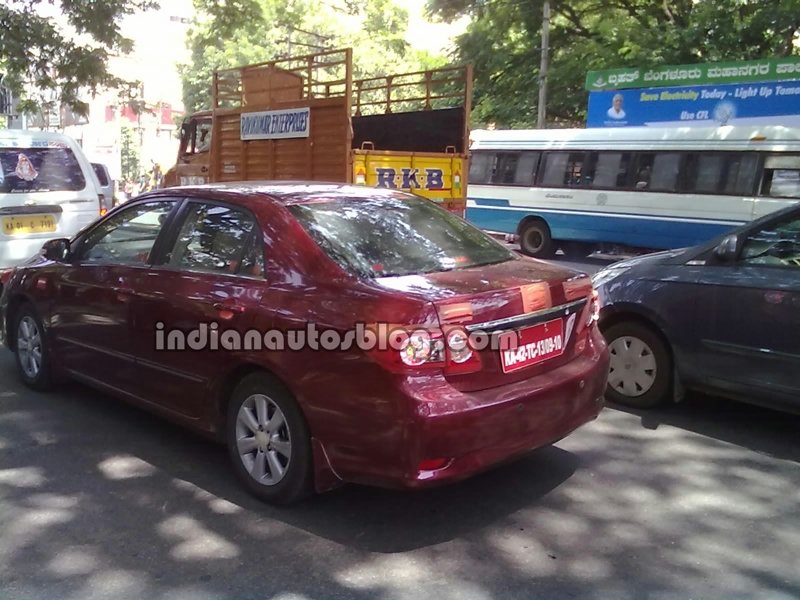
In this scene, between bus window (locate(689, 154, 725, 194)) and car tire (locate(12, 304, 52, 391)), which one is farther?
bus window (locate(689, 154, 725, 194))

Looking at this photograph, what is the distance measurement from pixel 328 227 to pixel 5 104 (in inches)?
516

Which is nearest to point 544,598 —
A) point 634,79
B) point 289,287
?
point 289,287

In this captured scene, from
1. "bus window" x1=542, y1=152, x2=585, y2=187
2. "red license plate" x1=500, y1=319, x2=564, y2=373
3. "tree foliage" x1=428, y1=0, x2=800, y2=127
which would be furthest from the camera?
"tree foliage" x1=428, y1=0, x2=800, y2=127

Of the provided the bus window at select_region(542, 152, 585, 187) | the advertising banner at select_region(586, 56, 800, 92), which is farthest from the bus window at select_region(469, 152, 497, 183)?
the advertising banner at select_region(586, 56, 800, 92)

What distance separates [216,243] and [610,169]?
1187 centimetres

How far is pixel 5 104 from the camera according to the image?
14.4m

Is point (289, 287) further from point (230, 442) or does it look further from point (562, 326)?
point (562, 326)

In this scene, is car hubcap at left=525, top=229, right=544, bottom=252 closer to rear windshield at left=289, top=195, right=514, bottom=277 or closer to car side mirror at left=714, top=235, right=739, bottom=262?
car side mirror at left=714, top=235, right=739, bottom=262

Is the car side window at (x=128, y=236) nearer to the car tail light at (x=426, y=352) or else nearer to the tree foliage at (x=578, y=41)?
the car tail light at (x=426, y=352)

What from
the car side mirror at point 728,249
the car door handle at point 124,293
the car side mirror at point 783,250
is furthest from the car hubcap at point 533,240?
the car door handle at point 124,293

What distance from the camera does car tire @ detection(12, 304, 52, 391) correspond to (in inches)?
210

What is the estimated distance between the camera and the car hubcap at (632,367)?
517 centimetres

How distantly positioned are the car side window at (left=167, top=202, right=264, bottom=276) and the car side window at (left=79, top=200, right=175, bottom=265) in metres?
0.27

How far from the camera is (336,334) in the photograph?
3.29m
